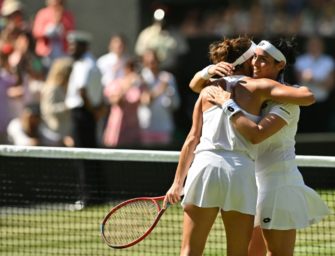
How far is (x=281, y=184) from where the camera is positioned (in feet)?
→ 23.4

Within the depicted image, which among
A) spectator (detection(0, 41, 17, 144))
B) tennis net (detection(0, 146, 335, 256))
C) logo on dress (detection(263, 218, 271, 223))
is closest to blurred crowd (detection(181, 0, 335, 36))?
spectator (detection(0, 41, 17, 144))

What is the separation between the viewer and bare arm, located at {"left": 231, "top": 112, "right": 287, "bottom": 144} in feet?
22.6

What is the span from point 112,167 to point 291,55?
6283mm

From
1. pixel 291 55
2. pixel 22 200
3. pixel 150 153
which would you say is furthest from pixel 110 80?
pixel 291 55

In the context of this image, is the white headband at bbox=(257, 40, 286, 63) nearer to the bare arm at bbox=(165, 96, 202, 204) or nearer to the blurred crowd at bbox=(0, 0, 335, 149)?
the bare arm at bbox=(165, 96, 202, 204)

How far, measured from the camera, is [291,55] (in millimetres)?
7285

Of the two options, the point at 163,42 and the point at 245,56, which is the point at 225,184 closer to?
the point at 245,56

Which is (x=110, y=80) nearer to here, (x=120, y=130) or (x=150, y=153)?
(x=120, y=130)

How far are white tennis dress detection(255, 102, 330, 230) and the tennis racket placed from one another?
653 millimetres

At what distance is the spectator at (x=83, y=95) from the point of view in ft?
45.1

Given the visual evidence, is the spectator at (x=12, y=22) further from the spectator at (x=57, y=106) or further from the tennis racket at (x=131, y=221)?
the tennis racket at (x=131, y=221)

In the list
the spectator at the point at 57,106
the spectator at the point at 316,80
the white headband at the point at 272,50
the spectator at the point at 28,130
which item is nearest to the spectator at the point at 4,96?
the spectator at the point at 28,130

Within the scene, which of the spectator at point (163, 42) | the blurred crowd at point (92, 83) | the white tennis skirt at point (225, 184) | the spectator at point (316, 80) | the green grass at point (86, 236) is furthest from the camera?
the spectator at point (316, 80)

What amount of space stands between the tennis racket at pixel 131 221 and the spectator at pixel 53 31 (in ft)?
23.6
